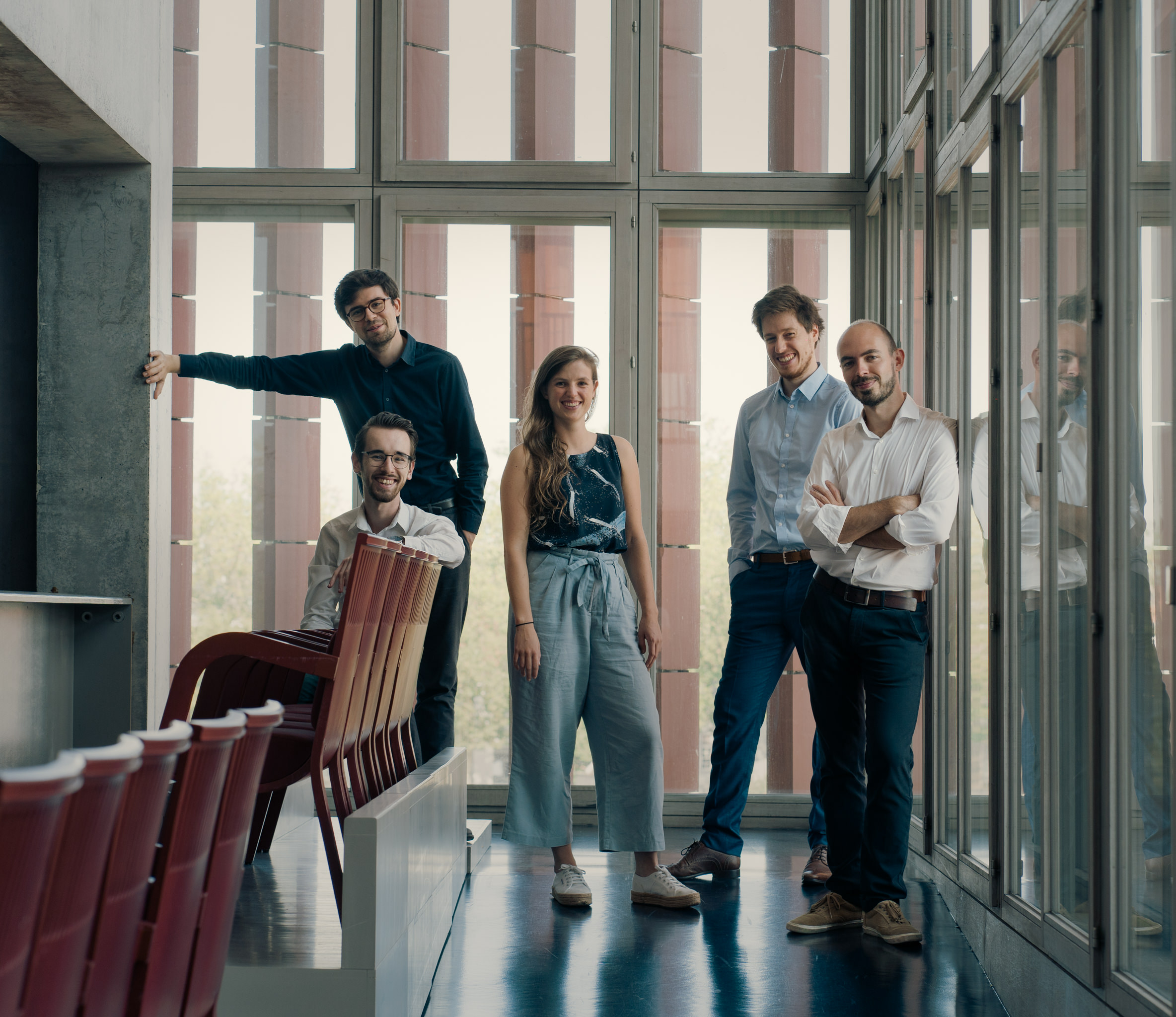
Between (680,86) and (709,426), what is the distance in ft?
4.99

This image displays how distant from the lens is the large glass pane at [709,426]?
4.93m

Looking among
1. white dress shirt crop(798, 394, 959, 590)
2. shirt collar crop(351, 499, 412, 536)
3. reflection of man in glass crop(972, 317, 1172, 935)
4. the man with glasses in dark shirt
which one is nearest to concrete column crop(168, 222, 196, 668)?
the man with glasses in dark shirt

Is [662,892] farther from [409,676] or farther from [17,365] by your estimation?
[17,365]

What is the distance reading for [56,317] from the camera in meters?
3.58

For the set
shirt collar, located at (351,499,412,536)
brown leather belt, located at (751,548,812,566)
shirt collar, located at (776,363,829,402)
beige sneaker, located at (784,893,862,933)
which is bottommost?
beige sneaker, located at (784,893,862,933)

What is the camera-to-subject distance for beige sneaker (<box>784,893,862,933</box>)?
3.09 m

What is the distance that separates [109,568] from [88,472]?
0.31 m

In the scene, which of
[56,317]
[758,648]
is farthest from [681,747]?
[56,317]

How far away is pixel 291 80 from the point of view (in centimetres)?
502

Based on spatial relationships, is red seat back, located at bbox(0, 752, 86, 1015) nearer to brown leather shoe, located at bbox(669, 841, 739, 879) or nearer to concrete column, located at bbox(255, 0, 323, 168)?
brown leather shoe, located at bbox(669, 841, 739, 879)

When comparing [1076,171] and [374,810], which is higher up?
[1076,171]

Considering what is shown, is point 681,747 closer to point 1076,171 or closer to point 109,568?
point 109,568

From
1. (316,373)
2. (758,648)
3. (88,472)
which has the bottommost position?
(758,648)

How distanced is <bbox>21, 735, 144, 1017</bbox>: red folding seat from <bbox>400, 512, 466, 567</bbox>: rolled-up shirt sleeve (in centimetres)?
260
